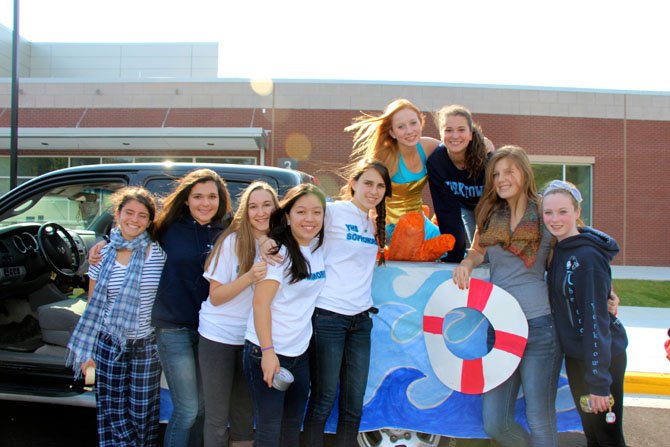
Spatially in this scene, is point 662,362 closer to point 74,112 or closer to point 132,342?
point 132,342

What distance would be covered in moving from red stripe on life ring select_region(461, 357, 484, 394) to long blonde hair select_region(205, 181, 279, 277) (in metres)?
1.30

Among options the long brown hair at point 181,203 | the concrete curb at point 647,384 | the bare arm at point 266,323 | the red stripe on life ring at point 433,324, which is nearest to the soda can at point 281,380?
the bare arm at point 266,323

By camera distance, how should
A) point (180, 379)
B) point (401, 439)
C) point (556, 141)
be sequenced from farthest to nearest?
point (556, 141) → point (401, 439) → point (180, 379)

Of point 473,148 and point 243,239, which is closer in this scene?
point 243,239

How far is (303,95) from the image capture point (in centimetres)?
1647

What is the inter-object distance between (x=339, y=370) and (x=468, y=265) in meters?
0.91

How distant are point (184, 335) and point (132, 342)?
334 mm

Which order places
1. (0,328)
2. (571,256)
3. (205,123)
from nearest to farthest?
1. (571,256)
2. (0,328)
3. (205,123)

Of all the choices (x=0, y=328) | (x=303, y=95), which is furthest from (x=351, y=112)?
(x=0, y=328)

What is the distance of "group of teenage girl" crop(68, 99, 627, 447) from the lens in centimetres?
242

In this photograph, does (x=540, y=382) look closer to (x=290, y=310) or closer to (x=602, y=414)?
(x=602, y=414)

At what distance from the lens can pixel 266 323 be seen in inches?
92.0

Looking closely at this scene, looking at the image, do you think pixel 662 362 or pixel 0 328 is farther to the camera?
pixel 662 362

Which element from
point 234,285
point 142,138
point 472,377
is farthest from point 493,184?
point 142,138
